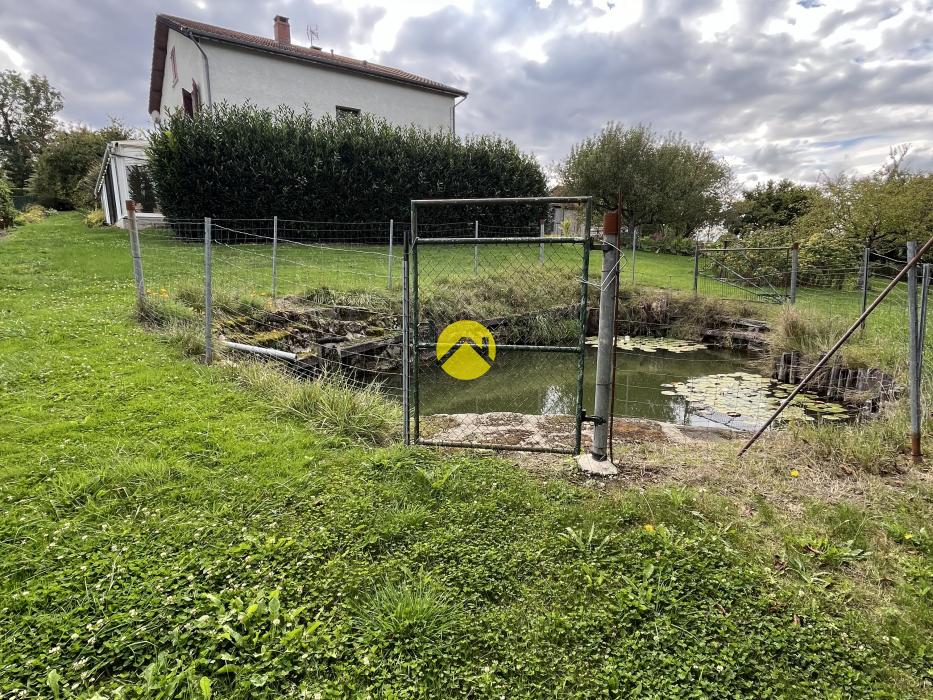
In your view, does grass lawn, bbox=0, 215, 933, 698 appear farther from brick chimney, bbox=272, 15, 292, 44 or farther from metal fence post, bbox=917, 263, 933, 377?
brick chimney, bbox=272, 15, 292, 44

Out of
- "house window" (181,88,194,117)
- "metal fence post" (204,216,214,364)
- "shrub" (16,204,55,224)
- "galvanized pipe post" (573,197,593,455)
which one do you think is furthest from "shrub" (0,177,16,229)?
"galvanized pipe post" (573,197,593,455)

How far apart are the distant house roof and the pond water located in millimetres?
15335

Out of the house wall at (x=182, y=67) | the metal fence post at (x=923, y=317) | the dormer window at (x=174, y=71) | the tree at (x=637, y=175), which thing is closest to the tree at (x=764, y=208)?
the tree at (x=637, y=175)

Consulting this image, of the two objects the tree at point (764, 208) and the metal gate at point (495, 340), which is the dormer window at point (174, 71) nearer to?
the metal gate at point (495, 340)

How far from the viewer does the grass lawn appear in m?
1.80

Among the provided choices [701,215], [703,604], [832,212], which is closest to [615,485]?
[703,604]

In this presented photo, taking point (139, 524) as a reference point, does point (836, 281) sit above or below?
above

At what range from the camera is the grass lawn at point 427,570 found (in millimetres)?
1797

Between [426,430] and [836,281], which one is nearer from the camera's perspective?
[426,430]

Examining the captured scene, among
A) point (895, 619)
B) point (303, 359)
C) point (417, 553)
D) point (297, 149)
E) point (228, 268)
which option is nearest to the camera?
point (895, 619)

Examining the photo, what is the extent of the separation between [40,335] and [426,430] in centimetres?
466

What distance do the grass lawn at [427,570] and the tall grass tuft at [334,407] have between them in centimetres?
21

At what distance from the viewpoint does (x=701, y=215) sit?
77.4 ft

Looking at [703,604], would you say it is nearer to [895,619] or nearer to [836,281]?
[895,619]
